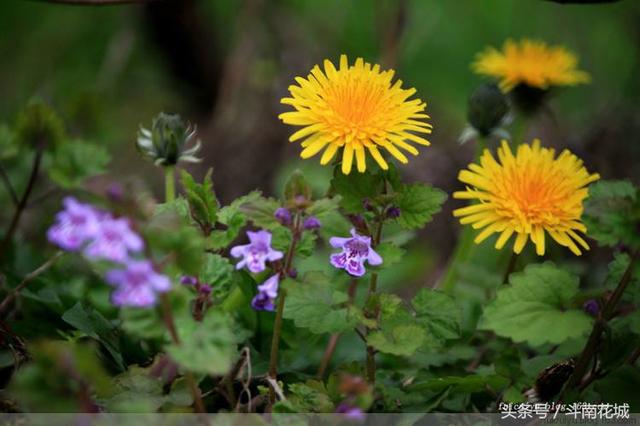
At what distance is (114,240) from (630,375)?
0.64 m

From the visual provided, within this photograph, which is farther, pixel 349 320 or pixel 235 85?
pixel 235 85

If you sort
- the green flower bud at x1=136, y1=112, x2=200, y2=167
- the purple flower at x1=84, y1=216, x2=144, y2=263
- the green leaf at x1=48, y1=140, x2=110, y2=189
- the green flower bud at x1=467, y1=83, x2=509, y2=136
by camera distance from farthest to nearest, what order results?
the green flower bud at x1=467, y1=83, x2=509, y2=136 → the green leaf at x1=48, y1=140, x2=110, y2=189 → the green flower bud at x1=136, y1=112, x2=200, y2=167 → the purple flower at x1=84, y1=216, x2=144, y2=263

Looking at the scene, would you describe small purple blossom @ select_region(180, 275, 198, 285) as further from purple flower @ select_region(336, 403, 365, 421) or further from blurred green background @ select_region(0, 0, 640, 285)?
blurred green background @ select_region(0, 0, 640, 285)

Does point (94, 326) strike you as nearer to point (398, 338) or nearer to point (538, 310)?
point (398, 338)

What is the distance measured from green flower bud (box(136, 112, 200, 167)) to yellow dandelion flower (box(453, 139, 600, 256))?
404mm

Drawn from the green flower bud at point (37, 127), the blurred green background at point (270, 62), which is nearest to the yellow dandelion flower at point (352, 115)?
the green flower bud at point (37, 127)

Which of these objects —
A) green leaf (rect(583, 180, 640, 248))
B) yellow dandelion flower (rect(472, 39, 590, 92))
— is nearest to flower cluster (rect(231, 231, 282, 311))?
green leaf (rect(583, 180, 640, 248))

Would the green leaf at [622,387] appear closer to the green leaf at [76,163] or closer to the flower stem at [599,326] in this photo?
the flower stem at [599,326]

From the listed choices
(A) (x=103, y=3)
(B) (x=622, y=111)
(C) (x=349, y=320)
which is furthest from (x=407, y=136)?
(B) (x=622, y=111)

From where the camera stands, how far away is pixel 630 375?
0.95 m

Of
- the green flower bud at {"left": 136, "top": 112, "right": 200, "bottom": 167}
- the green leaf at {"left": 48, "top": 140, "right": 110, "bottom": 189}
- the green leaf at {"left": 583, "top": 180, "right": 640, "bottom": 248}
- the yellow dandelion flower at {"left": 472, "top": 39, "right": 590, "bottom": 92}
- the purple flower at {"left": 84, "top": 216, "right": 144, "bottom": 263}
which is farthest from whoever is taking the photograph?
the yellow dandelion flower at {"left": 472, "top": 39, "right": 590, "bottom": 92}

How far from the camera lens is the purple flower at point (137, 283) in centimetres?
71

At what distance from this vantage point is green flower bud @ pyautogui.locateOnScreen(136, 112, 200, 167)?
3.64ft

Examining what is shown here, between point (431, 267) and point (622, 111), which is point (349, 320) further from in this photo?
point (622, 111)
